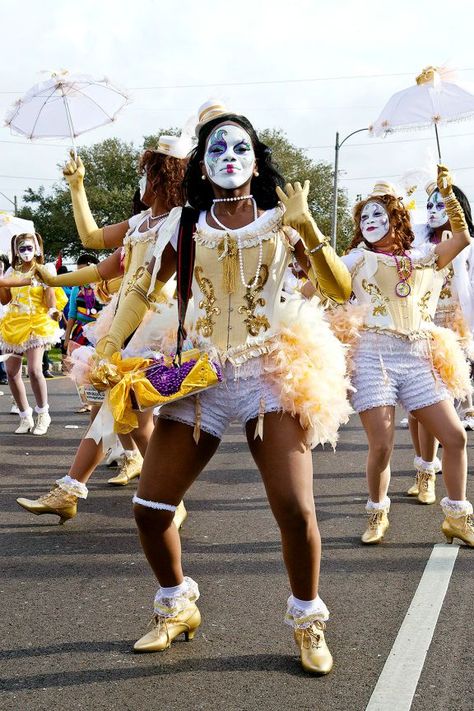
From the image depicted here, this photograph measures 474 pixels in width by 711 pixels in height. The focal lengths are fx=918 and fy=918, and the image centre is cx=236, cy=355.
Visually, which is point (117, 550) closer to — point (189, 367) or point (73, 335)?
point (189, 367)

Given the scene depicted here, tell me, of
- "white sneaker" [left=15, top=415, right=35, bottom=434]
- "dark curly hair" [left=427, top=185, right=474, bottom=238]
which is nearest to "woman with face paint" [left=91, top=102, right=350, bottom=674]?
"dark curly hair" [left=427, top=185, right=474, bottom=238]

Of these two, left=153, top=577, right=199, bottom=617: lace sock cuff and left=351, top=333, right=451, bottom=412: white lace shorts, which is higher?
left=351, top=333, right=451, bottom=412: white lace shorts

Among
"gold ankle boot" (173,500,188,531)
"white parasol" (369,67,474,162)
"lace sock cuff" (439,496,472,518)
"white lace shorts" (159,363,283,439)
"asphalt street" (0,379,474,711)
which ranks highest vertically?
"white parasol" (369,67,474,162)

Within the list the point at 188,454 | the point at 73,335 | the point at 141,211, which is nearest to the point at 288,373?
the point at 188,454

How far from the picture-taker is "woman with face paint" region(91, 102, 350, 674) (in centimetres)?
351

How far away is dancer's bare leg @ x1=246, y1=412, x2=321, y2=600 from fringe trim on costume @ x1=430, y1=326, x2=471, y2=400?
2005 mm

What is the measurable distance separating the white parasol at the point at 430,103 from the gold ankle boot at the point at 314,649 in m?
3.70

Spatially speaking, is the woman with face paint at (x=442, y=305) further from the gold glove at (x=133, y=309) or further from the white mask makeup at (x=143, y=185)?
the gold glove at (x=133, y=309)

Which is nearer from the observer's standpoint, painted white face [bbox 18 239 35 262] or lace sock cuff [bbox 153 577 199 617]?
lace sock cuff [bbox 153 577 199 617]

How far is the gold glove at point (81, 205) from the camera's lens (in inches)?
195

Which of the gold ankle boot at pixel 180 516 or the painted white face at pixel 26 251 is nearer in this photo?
the gold ankle boot at pixel 180 516

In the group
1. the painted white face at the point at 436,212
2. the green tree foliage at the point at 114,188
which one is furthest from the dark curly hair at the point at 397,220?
the green tree foliage at the point at 114,188

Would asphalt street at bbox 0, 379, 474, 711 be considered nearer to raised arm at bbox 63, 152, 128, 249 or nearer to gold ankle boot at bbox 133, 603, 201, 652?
gold ankle boot at bbox 133, 603, 201, 652

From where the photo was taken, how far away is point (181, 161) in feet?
17.1
